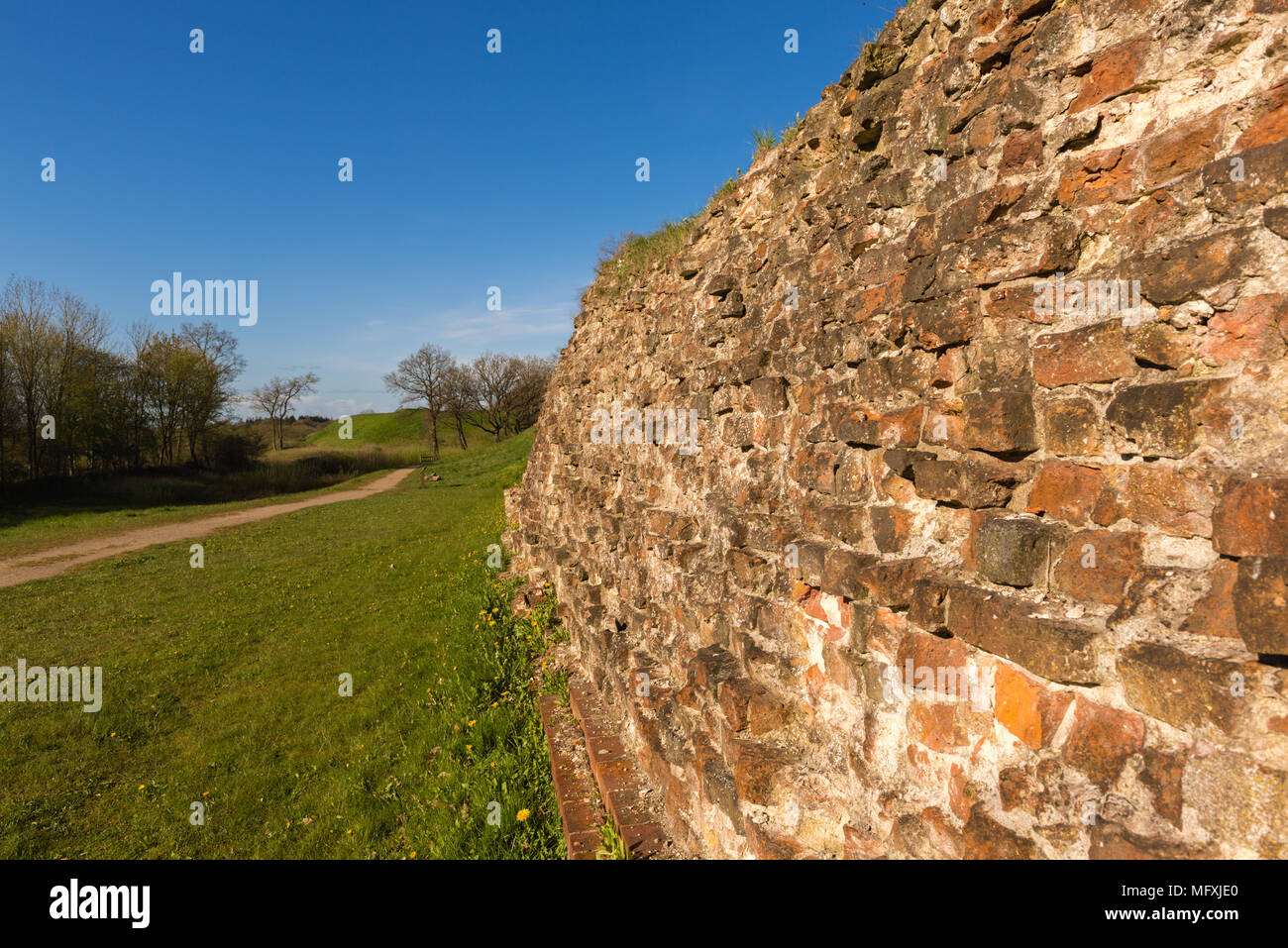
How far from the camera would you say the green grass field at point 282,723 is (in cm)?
427

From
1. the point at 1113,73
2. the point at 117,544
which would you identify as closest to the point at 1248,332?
the point at 1113,73

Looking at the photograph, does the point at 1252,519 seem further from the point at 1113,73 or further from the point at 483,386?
the point at 483,386

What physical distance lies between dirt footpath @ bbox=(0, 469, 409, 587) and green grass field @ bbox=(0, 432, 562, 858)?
174 cm

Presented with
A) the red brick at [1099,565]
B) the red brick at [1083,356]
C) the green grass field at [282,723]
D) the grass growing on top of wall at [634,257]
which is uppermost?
the grass growing on top of wall at [634,257]

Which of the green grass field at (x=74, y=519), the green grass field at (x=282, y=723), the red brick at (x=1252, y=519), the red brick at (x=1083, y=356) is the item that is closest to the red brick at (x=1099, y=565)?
the red brick at (x=1252, y=519)

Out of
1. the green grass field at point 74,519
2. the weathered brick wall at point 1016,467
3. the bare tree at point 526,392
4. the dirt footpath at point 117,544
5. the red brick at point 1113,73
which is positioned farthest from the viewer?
the bare tree at point 526,392

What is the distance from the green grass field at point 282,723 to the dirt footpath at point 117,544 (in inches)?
68.4

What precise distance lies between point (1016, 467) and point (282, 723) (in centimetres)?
661

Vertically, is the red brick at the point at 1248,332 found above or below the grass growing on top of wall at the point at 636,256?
below

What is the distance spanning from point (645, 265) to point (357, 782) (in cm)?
525

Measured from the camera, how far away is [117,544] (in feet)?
50.9

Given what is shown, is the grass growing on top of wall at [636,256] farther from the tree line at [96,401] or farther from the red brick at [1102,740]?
the tree line at [96,401]
